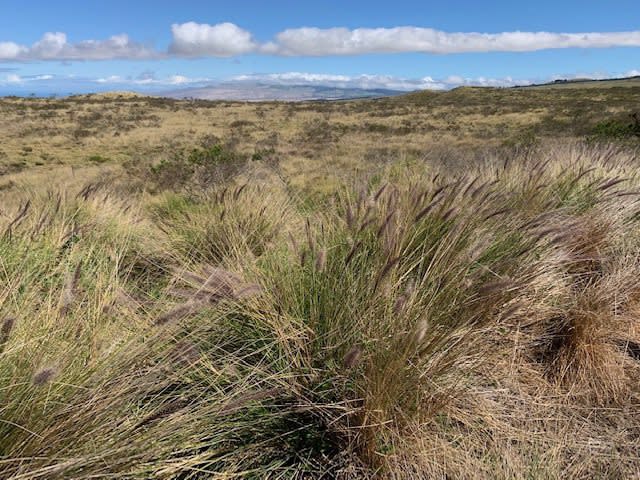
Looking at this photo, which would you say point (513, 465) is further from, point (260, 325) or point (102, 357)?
point (102, 357)

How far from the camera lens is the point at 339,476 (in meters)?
1.99

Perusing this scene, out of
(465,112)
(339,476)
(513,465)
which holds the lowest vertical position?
→ (465,112)

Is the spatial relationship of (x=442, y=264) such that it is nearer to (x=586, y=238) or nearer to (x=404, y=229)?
(x=404, y=229)

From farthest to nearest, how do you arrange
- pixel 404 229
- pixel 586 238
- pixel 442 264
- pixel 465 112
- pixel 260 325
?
pixel 465 112
pixel 586 238
pixel 404 229
pixel 442 264
pixel 260 325

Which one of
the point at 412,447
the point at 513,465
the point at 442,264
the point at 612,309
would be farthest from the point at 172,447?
the point at 612,309

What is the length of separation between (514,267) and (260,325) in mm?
1530

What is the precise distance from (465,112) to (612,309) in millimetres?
45559

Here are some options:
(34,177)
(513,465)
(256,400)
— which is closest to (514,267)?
(513,465)

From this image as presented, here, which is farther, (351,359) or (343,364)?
(343,364)

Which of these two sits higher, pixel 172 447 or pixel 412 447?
pixel 172 447

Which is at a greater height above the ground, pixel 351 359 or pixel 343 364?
pixel 351 359

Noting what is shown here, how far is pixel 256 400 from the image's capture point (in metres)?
2.02

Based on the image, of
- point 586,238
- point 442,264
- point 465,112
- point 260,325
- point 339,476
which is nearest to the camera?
point 339,476

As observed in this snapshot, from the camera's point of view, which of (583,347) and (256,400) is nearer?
(256,400)
